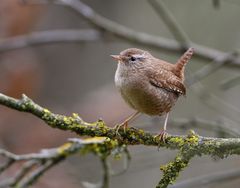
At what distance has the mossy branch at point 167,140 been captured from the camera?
9.24 feet

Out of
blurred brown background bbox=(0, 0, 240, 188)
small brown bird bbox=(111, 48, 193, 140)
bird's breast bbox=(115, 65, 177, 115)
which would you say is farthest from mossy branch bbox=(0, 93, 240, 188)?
blurred brown background bbox=(0, 0, 240, 188)

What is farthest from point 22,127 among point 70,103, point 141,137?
point 141,137

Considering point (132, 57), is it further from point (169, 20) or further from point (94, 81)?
point (94, 81)

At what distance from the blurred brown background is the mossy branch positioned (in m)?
2.07

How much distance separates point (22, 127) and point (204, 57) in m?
2.41

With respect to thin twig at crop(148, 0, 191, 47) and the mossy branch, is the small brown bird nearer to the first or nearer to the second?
the mossy branch

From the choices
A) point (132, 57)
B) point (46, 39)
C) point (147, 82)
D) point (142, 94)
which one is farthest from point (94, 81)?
point (142, 94)

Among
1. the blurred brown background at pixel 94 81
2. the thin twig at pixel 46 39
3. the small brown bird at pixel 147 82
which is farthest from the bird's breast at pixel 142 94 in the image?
the thin twig at pixel 46 39

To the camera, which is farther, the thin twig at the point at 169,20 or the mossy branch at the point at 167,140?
the thin twig at the point at 169,20

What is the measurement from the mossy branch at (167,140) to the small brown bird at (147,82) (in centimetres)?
48

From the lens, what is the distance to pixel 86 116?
6992 mm

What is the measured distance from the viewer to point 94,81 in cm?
995

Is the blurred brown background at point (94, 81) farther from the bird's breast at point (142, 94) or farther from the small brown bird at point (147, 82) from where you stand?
the bird's breast at point (142, 94)

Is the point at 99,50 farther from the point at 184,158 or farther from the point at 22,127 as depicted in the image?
the point at 184,158
